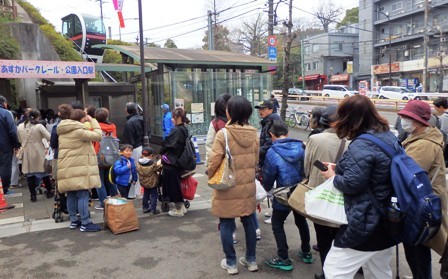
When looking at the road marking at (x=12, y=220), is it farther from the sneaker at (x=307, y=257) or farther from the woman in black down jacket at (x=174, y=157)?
the sneaker at (x=307, y=257)

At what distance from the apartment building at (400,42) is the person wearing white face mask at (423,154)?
1400 inches

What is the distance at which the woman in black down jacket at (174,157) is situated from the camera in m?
5.27

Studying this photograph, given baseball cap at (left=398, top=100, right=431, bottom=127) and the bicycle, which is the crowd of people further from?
the bicycle

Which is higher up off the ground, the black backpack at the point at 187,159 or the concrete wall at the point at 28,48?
the concrete wall at the point at 28,48

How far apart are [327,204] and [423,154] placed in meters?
1.07

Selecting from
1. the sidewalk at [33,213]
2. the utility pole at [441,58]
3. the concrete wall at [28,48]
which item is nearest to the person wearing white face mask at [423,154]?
the sidewalk at [33,213]

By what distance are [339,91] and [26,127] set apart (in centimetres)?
3311

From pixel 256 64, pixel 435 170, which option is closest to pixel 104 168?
pixel 435 170

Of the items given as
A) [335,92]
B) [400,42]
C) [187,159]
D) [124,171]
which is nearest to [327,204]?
[187,159]

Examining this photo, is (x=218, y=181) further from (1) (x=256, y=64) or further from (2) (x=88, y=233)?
(1) (x=256, y=64)

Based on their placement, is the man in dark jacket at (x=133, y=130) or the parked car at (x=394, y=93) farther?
the parked car at (x=394, y=93)

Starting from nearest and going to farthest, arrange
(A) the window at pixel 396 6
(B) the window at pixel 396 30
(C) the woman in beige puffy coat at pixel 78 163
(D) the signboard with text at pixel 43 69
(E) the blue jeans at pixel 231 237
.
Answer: (E) the blue jeans at pixel 231 237, (C) the woman in beige puffy coat at pixel 78 163, (D) the signboard with text at pixel 43 69, (A) the window at pixel 396 6, (B) the window at pixel 396 30

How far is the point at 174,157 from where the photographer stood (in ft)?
17.5

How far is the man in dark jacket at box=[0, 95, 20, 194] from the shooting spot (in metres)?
5.88
